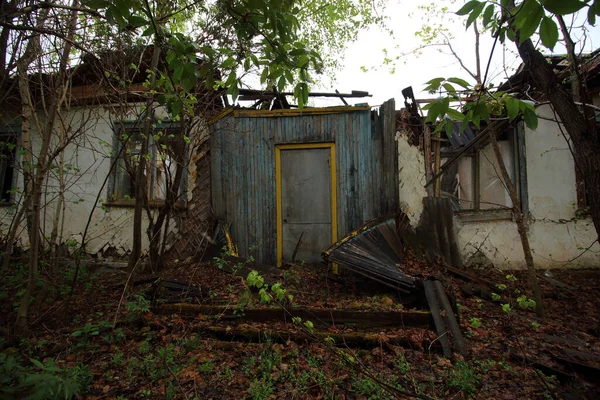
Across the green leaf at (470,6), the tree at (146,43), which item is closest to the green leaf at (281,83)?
the tree at (146,43)

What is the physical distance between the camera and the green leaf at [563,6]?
102 centimetres

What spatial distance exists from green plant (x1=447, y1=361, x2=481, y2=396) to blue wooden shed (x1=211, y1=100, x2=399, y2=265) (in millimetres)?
3288

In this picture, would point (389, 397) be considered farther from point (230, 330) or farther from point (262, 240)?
point (262, 240)

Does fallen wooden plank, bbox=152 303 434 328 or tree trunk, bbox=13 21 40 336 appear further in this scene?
fallen wooden plank, bbox=152 303 434 328

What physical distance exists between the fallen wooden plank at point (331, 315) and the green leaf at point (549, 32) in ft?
9.82

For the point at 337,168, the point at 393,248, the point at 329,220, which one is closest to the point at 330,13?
the point at 337,168

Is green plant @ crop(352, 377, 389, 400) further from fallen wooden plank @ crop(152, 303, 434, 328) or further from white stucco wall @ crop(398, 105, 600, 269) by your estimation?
white stucco wall @ crop(398, 105, 600, 269)

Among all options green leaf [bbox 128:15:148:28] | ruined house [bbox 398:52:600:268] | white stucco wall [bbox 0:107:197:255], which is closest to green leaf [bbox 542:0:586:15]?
green leaf [bbox 128:15:148:28]

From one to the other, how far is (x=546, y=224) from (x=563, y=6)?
6.28 meters

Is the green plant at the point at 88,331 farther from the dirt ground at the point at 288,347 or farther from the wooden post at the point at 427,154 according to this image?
the wooden post at the point at 427,154

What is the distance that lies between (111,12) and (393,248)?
4.62m

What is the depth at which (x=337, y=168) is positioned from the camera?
597 cm

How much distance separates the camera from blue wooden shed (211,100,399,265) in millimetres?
5898

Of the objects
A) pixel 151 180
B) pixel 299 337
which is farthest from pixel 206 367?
pixel 151 180
